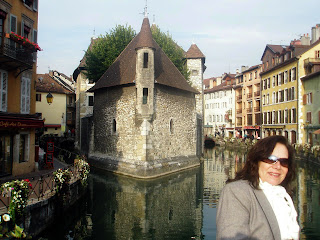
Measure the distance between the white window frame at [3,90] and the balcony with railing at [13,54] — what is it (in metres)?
0.31

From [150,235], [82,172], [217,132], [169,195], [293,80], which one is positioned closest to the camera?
[150,235]

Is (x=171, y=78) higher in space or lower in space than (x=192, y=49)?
lower

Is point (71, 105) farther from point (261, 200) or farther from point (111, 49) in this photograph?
point (261, 200)

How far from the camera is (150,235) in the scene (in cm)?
955

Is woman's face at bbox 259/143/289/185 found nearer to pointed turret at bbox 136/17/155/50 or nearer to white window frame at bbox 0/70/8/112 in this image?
white window frame at bbox 0/70/8/112

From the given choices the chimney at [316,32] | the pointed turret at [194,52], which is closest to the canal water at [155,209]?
the pointed turret at [194,52]

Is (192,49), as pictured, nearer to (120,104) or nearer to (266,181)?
(120,104)

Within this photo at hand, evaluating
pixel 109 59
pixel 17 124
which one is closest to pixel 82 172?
pixel 17 124

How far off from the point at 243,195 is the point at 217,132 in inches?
2330

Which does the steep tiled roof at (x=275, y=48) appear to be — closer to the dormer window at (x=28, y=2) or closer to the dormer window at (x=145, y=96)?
the dormer window at (x=145, y=96)

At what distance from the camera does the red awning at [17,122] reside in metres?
11.5

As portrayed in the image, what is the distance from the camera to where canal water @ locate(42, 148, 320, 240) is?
9648 mm

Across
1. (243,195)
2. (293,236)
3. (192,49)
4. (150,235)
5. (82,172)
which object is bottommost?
(150,235)

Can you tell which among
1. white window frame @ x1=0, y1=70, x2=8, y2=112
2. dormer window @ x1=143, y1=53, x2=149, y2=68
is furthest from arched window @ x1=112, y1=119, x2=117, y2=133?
white window frame @ x1=0, y1=70, x2=8, y2=112
